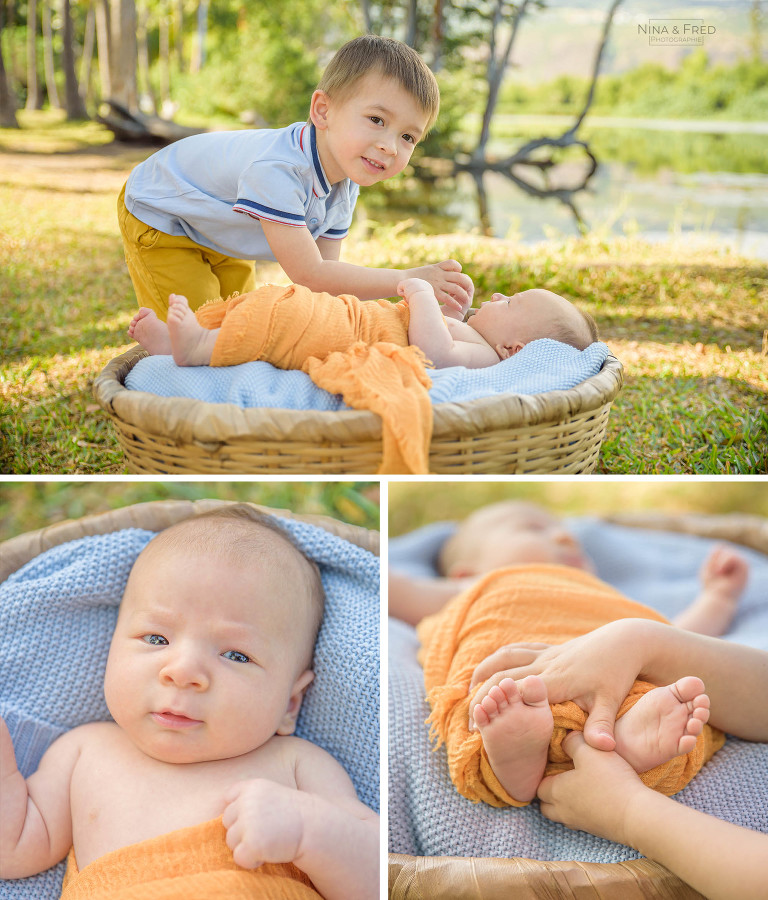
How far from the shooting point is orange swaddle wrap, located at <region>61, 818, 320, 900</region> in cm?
95

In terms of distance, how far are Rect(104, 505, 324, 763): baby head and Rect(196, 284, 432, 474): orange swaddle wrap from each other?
0.86ft

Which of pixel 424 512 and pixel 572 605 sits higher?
pixel 572 605

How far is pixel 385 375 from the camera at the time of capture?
1274 mm

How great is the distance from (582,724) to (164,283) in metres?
1.27

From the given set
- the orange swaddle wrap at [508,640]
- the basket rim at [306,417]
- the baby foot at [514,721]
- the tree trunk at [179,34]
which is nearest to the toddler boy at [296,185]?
the basket rim at [306,417]

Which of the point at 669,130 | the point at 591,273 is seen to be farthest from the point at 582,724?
the point at 669,130

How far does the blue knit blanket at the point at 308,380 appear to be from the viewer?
1.28 metres

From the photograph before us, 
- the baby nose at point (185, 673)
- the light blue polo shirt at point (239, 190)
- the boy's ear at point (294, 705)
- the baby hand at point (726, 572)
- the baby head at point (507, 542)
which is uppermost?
the light blue polo shirt at point (239, 190)

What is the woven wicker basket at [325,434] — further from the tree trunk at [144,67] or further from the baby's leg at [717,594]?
the tree trunk at [144,67]

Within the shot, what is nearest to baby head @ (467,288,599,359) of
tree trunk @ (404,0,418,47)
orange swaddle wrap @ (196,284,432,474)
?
orange swaddle wrap @ (196,284,432,474)

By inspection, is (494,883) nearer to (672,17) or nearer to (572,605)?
(572,605)

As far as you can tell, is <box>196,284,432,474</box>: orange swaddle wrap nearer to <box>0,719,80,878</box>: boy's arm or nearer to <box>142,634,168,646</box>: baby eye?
<box>142,634,168,646</box>: baby eye

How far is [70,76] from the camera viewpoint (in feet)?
9.02

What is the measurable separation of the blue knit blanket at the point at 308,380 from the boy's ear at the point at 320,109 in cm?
55
